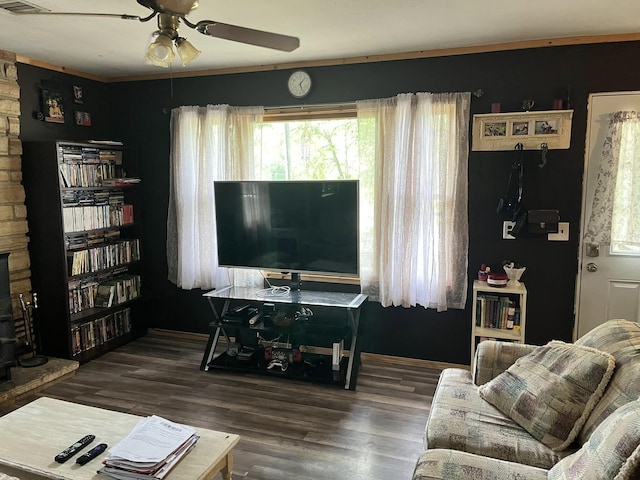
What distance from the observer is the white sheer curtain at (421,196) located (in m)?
3.50

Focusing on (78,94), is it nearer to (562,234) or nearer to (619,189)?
(562,234)

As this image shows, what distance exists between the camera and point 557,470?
166 cm

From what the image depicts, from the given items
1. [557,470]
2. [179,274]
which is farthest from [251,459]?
[179,274]

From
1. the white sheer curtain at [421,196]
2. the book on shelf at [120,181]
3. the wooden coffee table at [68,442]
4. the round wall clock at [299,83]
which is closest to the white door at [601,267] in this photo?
the white sheer curtain at [421,196]

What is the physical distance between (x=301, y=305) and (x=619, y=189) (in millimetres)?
2328

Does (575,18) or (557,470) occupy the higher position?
(575,18)

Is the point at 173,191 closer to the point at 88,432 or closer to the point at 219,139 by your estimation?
the point at 219,139

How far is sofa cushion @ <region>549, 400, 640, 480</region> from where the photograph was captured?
1.36 metres

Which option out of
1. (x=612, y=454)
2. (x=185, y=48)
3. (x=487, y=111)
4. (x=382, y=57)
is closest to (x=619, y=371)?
(x=612, y=454)

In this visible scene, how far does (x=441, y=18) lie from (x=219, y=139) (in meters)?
2.06

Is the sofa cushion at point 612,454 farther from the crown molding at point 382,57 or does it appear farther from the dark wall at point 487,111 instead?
the crown molding at point 382,57

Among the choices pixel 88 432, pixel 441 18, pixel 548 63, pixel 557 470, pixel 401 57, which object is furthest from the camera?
pixel 401 57

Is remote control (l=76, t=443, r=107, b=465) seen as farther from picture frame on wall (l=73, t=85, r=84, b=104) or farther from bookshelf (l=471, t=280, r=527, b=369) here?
picture frame on wall (l=73, t=85, r=84, b=104)

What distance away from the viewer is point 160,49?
1.92 m
